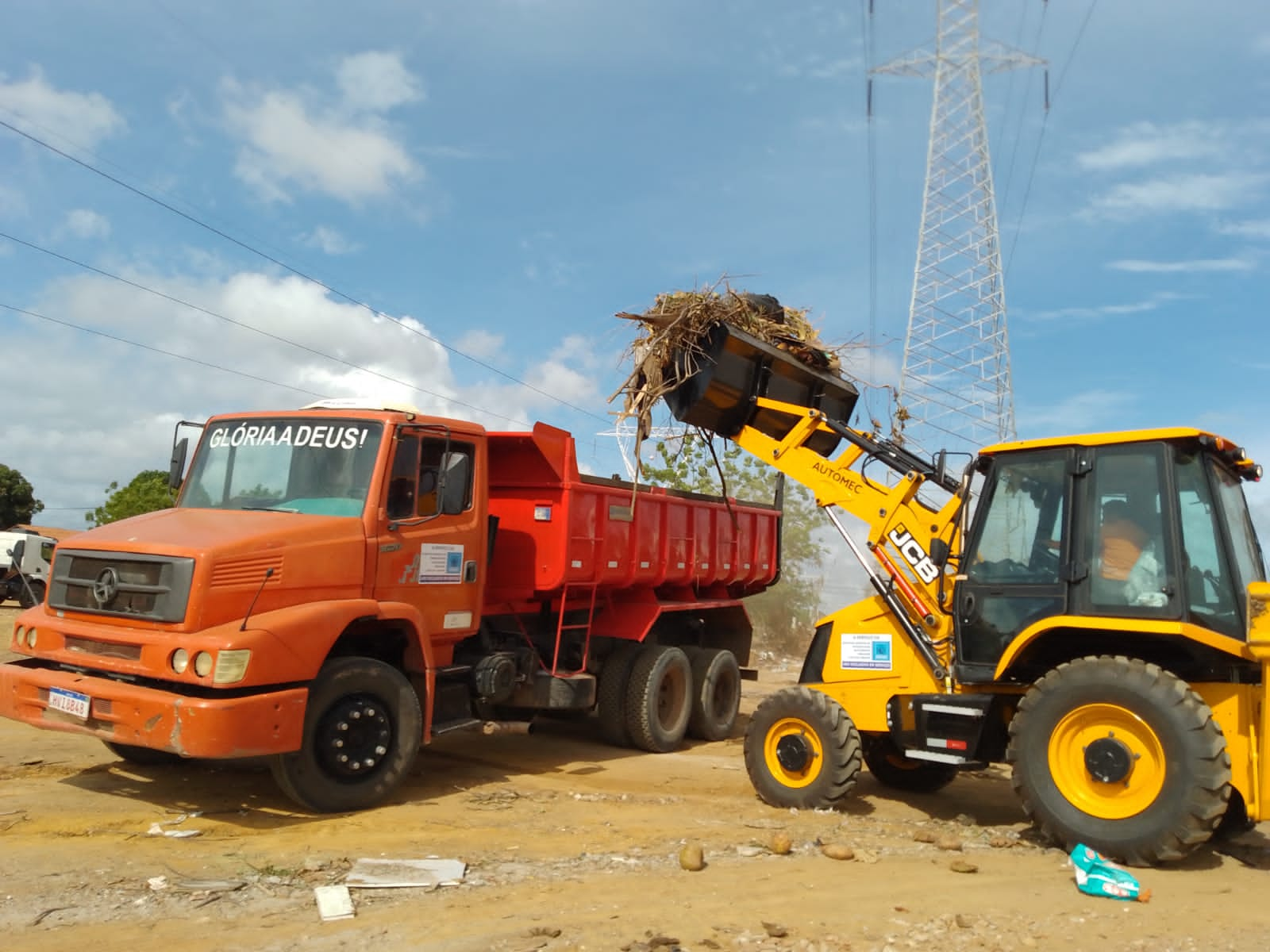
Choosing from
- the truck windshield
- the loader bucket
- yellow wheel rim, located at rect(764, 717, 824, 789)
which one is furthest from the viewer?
the loader bucket

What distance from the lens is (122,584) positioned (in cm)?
609

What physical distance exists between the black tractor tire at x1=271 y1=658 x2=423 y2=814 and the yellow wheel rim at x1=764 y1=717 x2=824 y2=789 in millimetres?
2455

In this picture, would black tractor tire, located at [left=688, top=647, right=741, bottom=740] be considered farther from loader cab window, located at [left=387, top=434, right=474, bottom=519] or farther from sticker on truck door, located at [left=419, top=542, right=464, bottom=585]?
loader cab window, located at [left=387, top=434, right=474, bottom=519]

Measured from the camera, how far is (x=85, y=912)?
4449 mm

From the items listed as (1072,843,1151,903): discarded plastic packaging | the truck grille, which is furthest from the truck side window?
(1072,843,1151,903): discarded plastic packaging

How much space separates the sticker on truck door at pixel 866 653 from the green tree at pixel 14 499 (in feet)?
123

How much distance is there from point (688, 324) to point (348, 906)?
4.89 metres

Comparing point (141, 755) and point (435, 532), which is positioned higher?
point (435, 532)

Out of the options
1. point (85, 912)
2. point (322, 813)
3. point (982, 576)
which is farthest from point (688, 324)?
point (85, 912)

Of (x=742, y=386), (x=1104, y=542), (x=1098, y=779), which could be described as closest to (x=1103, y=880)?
(x=1098, y=779)

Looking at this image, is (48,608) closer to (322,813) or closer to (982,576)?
(322,813)

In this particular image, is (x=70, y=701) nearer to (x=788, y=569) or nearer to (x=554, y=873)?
(x=554, y=873)

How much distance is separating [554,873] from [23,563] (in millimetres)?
21098

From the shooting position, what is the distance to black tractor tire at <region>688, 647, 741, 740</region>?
1031cm
